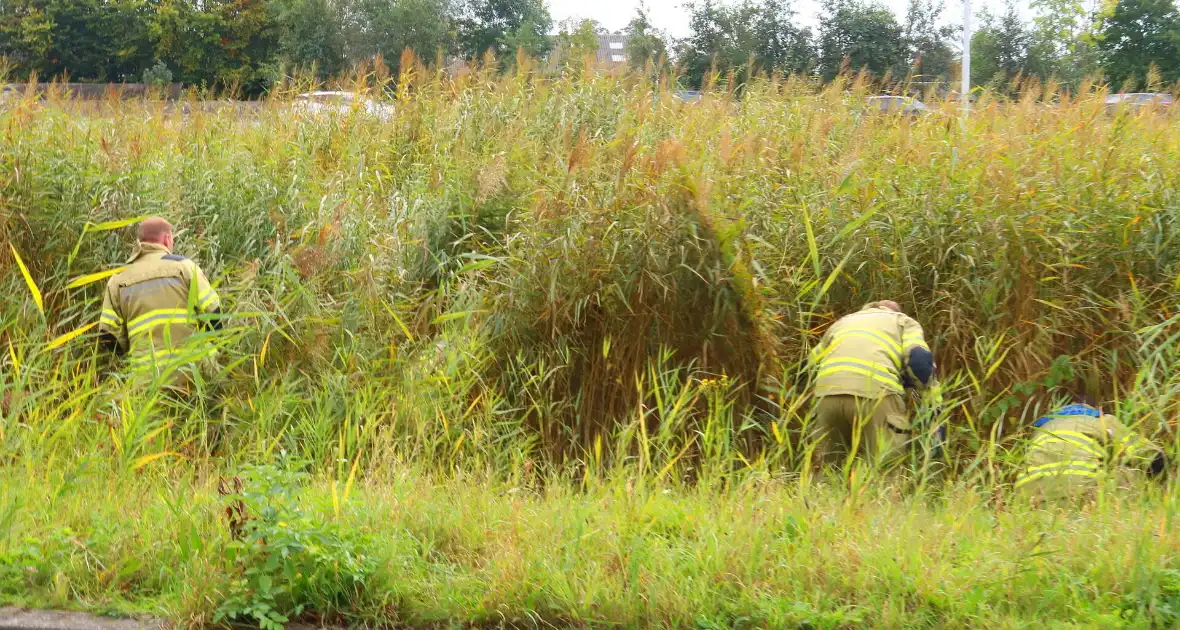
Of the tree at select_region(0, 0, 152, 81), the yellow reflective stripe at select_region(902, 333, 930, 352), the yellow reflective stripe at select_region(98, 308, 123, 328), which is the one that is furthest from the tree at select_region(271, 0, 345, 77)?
the yellow reflective stripe at select_region(902, 333, 930, 352)

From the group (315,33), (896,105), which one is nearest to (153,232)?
(896,105)

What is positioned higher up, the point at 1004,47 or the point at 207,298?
the point at 1004,47

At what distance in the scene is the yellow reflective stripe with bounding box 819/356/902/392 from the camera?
19.6ft

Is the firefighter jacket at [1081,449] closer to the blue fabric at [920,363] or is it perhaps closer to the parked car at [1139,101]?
the blue fabric at [920,363]

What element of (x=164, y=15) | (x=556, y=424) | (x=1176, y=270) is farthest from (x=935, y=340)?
(x=164, y=15)

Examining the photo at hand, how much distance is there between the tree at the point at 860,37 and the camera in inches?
1283

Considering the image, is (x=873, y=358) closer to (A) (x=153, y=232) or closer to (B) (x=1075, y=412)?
(B) (x=1075, y=412)

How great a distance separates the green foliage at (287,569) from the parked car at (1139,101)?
7.31 metres

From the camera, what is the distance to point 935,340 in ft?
22.4

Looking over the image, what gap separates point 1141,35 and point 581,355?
105 feet

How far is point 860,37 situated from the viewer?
32.7m

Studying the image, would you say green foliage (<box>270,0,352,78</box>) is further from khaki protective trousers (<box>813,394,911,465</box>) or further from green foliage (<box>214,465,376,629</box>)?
green foliage (<box>214,465,376,629</box>)

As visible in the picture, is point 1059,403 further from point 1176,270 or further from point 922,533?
point 922,533

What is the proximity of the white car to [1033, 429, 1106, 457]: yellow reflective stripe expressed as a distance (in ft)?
23.7
